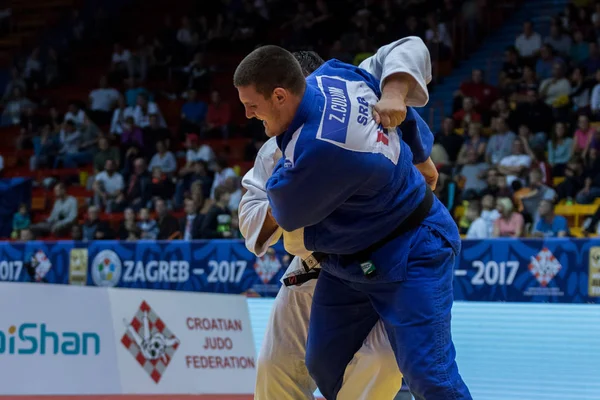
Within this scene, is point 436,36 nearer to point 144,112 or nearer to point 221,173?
point 221,173

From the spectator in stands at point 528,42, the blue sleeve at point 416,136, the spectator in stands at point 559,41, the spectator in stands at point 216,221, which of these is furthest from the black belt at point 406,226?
the spectator in stands at point 528,42

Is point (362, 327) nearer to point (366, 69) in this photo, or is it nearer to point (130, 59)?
point (366, 69)

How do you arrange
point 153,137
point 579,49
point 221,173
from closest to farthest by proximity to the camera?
point 579,49
point 221,173
point 153,137

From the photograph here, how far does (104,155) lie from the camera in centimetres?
1839

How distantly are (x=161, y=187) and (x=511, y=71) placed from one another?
6731 mm

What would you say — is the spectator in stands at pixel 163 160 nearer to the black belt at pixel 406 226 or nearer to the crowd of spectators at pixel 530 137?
the crowd of spectators at pixel 530 137

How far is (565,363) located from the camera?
244 inches

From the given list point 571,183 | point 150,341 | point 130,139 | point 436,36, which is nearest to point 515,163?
point 571,183

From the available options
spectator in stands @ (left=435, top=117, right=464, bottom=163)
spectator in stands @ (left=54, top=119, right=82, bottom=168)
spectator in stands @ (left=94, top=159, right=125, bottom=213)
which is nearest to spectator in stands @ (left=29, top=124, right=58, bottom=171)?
spectator in stands @ (left=54, top=119, right=82, bottom=168)

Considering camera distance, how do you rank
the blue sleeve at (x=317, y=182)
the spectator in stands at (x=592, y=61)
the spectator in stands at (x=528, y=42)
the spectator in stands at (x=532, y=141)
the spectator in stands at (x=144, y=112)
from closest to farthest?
the blue sleeve at (x=317, y=182), the spectator in stands at (x=532, y=141), the spectator in stands at (x=592, y=61), the spectator in stands at (x=528, y=42), the spectator in stands at (x=144, y=112)

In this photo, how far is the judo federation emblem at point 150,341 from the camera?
24.0 ft

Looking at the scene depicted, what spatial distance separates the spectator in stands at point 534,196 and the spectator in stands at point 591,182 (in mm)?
459

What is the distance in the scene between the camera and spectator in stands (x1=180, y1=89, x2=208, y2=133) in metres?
19.1

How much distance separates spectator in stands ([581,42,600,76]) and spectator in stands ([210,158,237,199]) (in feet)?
20.5
